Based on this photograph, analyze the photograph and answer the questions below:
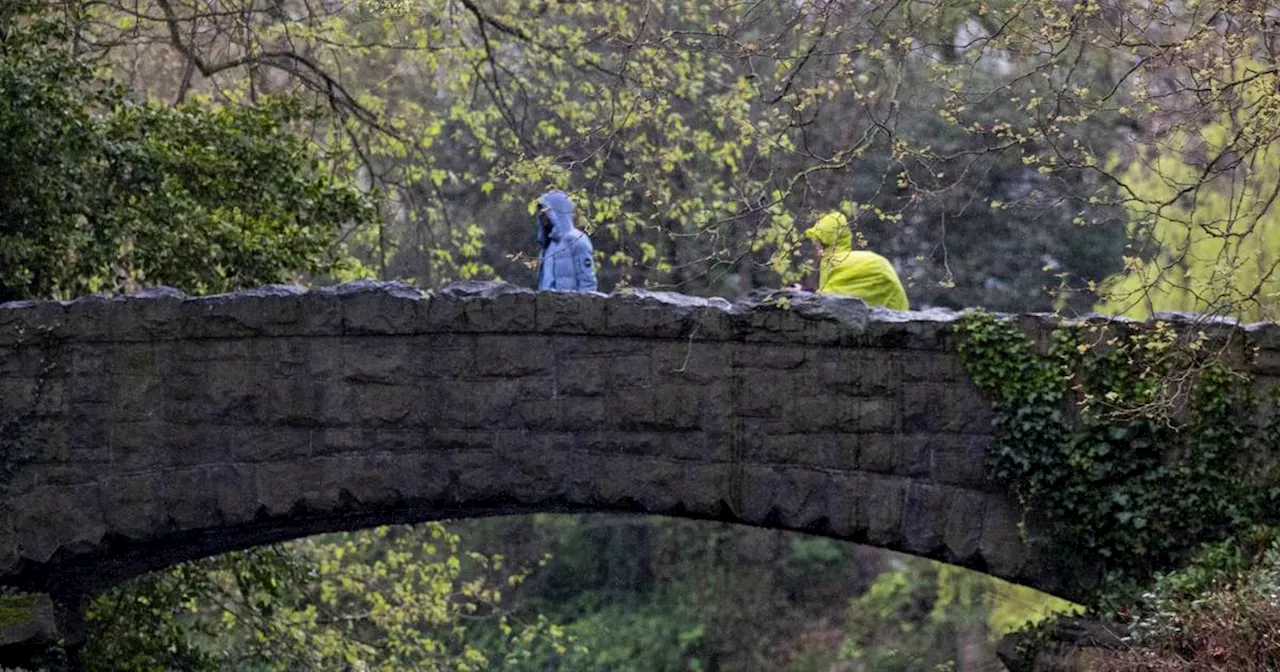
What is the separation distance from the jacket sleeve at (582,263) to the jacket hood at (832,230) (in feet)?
8.42

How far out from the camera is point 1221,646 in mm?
6863

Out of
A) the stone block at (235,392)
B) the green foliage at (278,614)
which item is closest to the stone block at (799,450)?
the stone block at (235,392)

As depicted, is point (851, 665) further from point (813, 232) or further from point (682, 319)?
point (813, 232)

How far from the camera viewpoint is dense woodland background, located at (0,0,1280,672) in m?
7.35

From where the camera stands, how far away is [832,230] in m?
7.33

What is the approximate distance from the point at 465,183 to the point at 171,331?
12440 millimetres

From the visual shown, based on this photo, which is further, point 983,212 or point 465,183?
point 465,183

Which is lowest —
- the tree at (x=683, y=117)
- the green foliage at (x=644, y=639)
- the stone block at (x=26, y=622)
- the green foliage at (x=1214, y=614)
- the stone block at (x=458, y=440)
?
the green foliage at (x=644, y=639)

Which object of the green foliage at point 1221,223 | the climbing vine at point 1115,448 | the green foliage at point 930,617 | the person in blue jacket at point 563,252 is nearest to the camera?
the green foliage at point 1221,223

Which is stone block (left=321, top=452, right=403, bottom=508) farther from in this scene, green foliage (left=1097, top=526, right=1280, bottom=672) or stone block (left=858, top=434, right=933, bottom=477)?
green foliage (left=1097, top=526, right=1280, bottom=672)

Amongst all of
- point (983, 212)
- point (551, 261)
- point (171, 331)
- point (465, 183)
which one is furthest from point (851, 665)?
point (171, 331)

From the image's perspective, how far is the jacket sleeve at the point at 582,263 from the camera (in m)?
10.2

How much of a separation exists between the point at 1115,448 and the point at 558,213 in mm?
3330

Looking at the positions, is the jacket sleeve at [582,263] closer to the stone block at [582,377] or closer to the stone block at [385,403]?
the stone block at [582,377]
